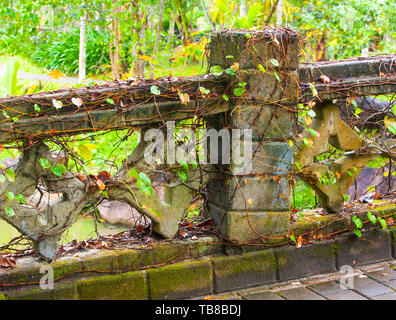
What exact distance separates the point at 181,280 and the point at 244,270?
1.52 feet

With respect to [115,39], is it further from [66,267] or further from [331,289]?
[331,289]

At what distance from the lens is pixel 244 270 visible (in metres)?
3.44

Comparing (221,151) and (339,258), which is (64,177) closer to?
(221,151)

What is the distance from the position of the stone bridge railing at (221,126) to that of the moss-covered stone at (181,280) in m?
0.25

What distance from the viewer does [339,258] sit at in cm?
379

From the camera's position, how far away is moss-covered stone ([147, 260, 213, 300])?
320 centimetres

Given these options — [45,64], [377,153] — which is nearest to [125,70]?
[45,64]

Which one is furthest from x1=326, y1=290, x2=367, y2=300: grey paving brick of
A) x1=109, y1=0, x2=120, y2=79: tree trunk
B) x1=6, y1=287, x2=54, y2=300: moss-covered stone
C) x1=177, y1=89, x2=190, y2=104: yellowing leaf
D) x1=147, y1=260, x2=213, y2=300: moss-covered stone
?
x1=109, y1=0, x2=120, y2=79: tree trunk

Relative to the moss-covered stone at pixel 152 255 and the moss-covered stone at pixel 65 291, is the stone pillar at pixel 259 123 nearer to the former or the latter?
the moss-covered stone at pixel 152 255

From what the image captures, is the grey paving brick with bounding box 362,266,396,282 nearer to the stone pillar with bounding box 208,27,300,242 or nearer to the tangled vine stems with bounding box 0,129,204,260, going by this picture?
the stone pillar with bounding box 208,27,300,242

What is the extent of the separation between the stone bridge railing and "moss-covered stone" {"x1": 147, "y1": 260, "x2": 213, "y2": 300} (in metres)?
0.25

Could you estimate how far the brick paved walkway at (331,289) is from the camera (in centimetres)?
330

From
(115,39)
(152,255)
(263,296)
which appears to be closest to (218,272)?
(263,296)
